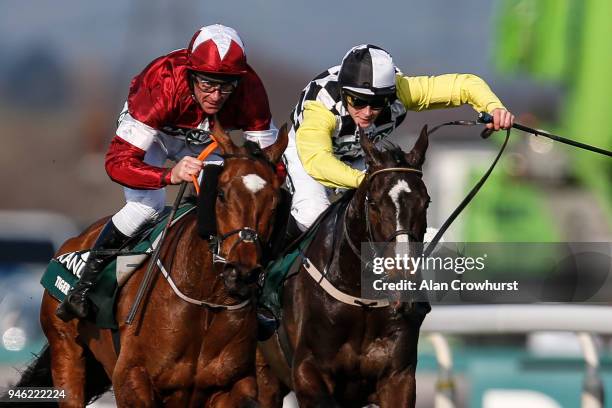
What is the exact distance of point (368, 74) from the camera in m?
5.94

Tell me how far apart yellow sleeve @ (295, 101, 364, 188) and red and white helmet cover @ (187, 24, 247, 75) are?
0.47 meters

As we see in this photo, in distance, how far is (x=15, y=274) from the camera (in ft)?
44.0

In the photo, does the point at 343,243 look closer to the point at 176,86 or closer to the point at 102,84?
the point at 176,86

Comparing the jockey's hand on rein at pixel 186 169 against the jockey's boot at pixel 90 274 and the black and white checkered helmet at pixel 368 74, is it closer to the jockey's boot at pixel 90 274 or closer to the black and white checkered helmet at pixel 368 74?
the jockey's boot at pixel 90 274

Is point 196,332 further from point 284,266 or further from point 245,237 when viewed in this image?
point 284,266

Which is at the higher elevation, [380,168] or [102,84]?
[380,168]

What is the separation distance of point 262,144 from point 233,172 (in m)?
0.95

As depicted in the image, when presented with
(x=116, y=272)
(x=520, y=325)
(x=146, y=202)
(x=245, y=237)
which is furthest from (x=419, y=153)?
(x=520, y=325)

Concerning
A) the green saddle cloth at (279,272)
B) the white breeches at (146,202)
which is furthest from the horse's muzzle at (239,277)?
the green saddle cloth at (279,272)

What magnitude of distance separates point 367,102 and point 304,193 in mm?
680

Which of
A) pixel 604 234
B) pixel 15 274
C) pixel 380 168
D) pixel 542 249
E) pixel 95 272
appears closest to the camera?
pixel 380 168

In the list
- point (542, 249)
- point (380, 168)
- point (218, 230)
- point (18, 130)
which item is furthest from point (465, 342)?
point (18, 130)

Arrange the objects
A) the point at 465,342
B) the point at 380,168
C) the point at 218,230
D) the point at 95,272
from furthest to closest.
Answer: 1. the point at 465,342
2. the point at 95,272
3. the point at 380,168
4. the point at 218,230

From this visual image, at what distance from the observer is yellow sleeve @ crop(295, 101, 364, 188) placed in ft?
18.7
